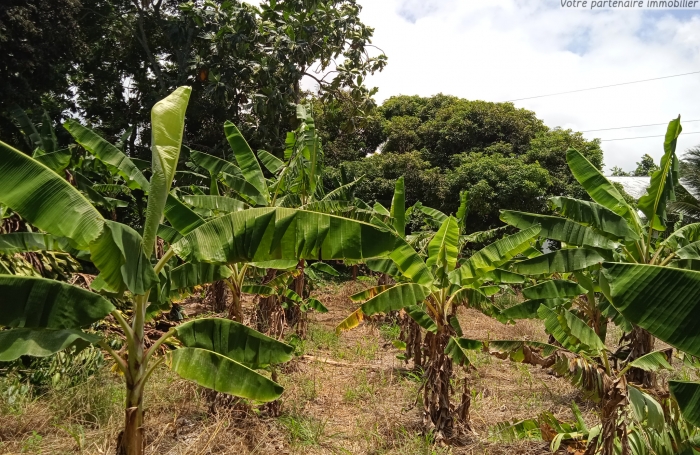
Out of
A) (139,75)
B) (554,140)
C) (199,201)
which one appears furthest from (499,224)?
(139,75)

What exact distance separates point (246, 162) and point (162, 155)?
354 centimetres

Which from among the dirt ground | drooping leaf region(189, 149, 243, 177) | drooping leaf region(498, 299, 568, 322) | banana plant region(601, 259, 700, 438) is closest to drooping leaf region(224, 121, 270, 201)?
drooping leaf region(189, 149, 243, 177)

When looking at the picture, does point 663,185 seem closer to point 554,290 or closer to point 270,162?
point 554,290

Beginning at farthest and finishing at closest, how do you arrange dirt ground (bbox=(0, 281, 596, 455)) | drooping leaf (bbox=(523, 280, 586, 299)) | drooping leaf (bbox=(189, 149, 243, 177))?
drooping leaf (bbox=(189, 149, 243, 177)) → drooping leaf (bbox=(523, 280, 586, 299)) → dirt ground (bbox=(0, 281, 596, 455))

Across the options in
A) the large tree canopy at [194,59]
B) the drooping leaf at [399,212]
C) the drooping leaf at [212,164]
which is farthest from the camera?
the large tree canopy at [194,59]

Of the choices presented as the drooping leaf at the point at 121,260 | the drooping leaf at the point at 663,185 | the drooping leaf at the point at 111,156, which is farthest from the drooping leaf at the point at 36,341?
the drooping leaf at the point at 663,185

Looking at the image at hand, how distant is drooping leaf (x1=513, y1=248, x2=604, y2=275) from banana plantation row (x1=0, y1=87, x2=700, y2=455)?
0.05 feet

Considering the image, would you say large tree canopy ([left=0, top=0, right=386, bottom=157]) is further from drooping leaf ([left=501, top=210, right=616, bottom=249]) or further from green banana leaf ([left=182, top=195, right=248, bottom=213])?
drooping leaf ([left=501, top=210, right=616, bottom=249])

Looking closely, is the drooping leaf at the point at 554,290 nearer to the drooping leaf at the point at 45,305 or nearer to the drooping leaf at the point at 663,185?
the drooping leaf at the point at 663,185

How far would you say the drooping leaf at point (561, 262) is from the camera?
17.3 feet

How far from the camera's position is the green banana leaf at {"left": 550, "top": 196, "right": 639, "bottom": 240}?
5.17 meters

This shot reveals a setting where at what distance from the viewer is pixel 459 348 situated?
5.56m

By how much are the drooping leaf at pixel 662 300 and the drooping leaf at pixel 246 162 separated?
5178 millimetres

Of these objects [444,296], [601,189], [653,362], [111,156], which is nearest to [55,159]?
[111,156]
